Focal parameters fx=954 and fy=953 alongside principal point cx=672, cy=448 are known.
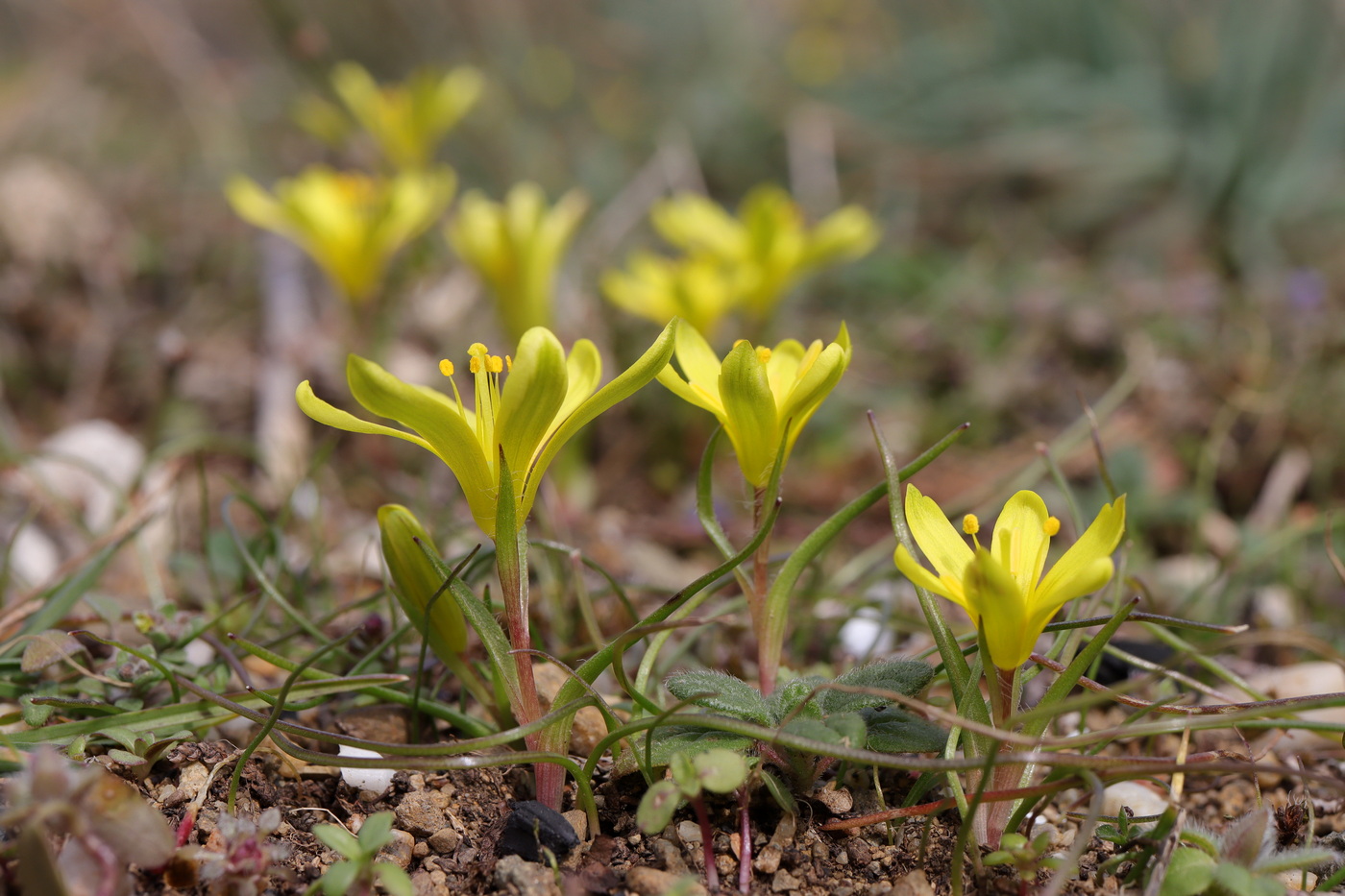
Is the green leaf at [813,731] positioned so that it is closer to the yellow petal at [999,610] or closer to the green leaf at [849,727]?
the green leaf at [849,727]

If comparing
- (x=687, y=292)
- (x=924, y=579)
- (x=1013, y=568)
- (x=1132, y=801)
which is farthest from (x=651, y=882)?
(x=687, y=292)

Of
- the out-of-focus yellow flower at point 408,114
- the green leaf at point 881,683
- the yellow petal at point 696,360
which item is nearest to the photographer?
the green leaf at point 881,683

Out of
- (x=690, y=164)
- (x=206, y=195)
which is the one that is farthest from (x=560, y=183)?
(x=206, y=195)

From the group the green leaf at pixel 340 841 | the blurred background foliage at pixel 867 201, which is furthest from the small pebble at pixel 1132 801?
the green leaf at pixel 340 841

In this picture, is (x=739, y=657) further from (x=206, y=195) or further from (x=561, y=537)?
(x=206, y=195)

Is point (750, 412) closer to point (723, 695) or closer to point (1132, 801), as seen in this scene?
point (723, 695)

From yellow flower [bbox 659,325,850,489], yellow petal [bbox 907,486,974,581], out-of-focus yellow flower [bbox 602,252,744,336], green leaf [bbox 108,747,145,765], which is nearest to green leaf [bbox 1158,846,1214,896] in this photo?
yellow petal [bbox 907,486,974,581]
